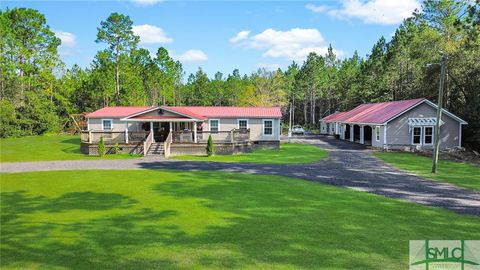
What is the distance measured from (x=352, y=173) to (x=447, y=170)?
6.18m

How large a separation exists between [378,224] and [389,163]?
593 inches

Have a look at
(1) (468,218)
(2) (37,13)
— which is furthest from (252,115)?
(2) (37,13)

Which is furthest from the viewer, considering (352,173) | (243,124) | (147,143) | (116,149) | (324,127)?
(324,127)

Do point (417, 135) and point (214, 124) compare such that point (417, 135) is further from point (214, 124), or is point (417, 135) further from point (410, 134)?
point (214, 124)

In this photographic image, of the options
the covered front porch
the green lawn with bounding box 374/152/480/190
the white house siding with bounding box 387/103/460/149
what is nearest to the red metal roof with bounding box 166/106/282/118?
the covered front porch

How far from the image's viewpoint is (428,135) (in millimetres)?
30609

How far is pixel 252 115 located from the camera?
104 ft

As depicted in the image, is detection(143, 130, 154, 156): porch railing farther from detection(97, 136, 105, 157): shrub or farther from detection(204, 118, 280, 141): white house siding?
detection(204, 118, 280, 141): white house siding

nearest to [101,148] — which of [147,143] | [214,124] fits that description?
[147,143]

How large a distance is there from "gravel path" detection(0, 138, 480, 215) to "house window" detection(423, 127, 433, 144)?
899 cm

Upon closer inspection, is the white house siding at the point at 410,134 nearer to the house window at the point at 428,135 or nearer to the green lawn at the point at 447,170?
the house window at the point at 428,135

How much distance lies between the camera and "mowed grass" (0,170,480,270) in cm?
627

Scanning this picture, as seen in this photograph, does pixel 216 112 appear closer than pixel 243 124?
No

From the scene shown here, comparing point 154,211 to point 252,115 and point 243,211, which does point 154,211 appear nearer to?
point 243,211
